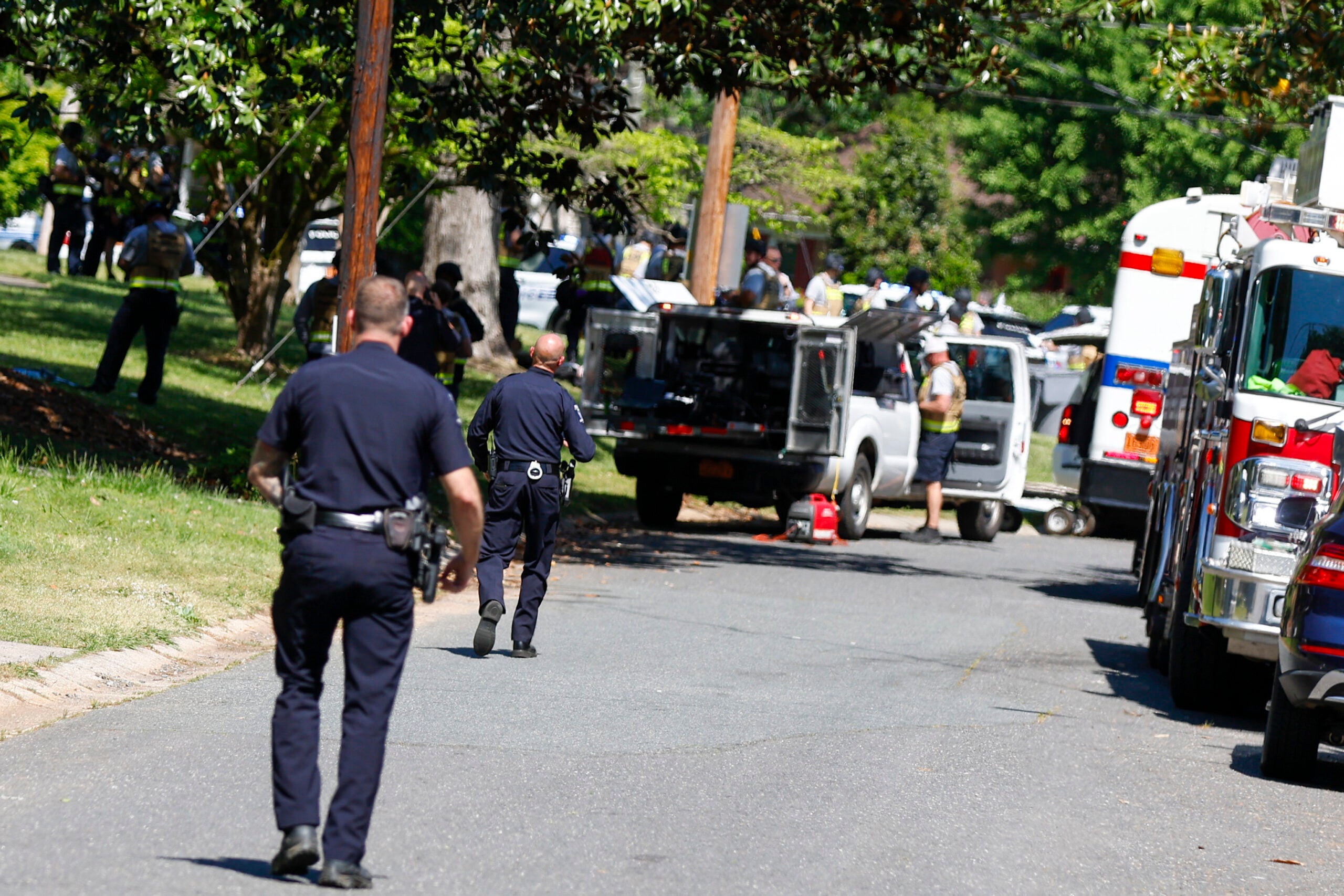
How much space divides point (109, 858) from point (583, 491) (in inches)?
571

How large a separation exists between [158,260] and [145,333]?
2.11 feet

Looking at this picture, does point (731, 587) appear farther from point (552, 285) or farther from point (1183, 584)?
point (552, 285)

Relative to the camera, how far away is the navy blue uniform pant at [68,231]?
2767 cm

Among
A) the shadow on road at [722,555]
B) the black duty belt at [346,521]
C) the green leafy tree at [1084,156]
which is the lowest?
the shadow on road at [722,555]

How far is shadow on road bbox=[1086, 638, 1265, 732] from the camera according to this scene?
423 inches

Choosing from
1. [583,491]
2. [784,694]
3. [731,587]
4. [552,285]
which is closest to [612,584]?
[731,587]

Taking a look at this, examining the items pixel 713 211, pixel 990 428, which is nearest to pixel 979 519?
pixel 990 428

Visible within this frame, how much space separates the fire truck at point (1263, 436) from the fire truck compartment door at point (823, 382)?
6.39 m

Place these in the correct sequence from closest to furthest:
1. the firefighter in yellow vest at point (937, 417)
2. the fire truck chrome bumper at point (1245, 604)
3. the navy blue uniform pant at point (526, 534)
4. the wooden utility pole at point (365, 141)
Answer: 1. the fire truck chrome bumper at point (1245, 604)
2. the navy blue uniform pant at point (526, 534)
3. the wooden utility pole at point (365, 141)
4. the firefighter in yellow vest at point (937, 417)

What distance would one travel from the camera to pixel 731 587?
14820 mm

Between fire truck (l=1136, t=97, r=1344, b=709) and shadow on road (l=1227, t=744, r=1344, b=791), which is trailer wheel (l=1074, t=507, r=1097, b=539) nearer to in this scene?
fire truck (l=1136, t=97, r=1344, b=709)

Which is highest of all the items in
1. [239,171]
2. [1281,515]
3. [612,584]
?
[239,171]

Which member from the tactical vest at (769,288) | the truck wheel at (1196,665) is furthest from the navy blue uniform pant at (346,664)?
the tactical vest at (769,288)

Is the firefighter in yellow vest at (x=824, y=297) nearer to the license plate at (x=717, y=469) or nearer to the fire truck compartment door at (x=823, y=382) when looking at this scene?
the license plate at (x=717, y=469)
